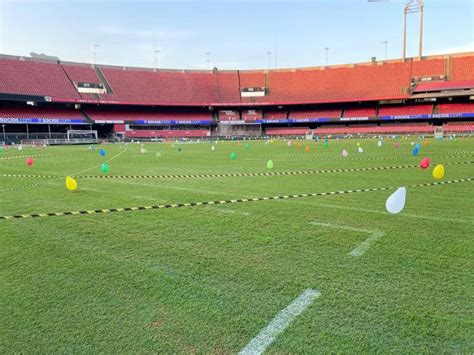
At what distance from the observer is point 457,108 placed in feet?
170

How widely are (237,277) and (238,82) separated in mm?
68902

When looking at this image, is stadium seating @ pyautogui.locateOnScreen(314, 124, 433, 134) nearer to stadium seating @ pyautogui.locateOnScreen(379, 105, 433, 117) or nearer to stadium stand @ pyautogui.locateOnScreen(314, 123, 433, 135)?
stadium stand @ pyautogui.locateOnScreen(314, 123, 433, 135)

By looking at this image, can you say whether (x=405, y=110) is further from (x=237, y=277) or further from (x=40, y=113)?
(x=237, y=277)

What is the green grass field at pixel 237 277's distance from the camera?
2.69 metres

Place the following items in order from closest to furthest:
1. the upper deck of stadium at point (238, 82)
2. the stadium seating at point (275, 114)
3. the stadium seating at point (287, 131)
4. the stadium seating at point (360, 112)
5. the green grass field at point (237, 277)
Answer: the green grass field at point (237, 277), the upper deck of stadium at point (238, 82), the stadium seating at point (360, 112), the stadium seating at point (287, 131), the stadium seating at point (275, 114)

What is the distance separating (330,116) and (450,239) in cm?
5832

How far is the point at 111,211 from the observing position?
6.88 meters

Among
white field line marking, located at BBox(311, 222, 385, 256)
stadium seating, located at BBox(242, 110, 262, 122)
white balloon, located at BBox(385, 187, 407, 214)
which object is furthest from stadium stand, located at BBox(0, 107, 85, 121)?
white balloon, located at BBox(385, 187, 407, 214)

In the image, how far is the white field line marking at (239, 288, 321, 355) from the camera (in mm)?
2558

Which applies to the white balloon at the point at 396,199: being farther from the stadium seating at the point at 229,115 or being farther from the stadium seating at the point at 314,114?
the stadium seating at the point at 229,115

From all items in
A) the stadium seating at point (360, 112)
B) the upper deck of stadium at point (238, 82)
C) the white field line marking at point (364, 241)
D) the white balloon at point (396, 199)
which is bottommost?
the white field line marking at point (364, 241)

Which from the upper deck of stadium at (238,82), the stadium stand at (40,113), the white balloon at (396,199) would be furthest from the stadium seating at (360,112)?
the white balloon at (396,199)

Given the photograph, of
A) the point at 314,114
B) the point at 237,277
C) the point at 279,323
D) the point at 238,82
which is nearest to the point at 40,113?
Result: the point at 238,82

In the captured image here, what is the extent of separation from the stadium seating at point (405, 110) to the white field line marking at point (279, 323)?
5894cm
